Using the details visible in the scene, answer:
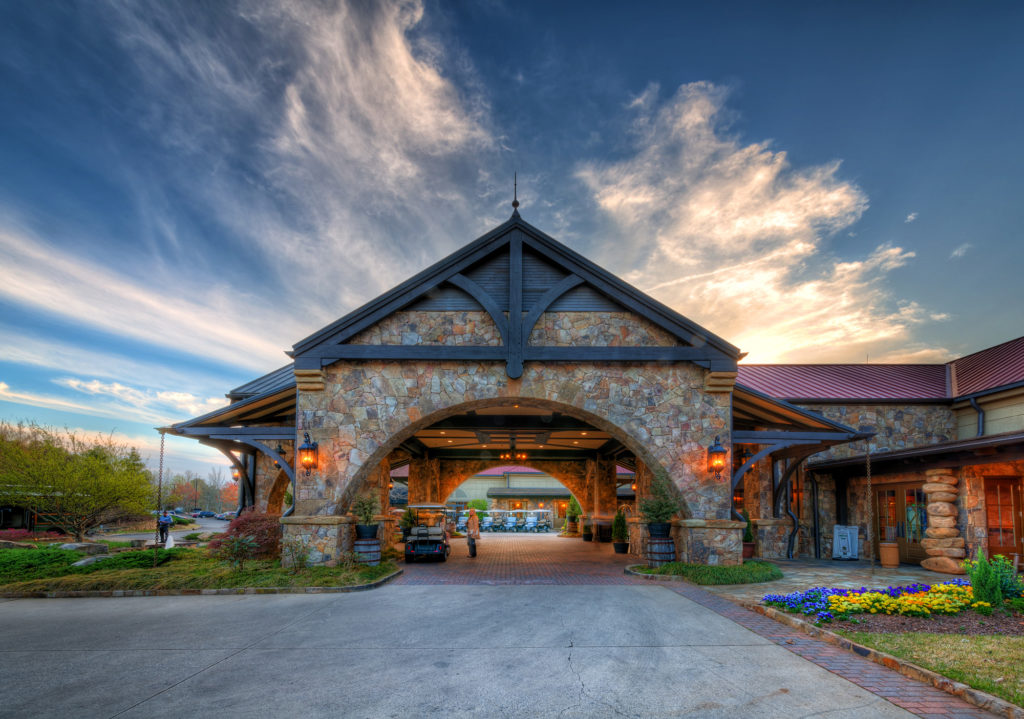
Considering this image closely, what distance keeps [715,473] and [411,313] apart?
7774mm

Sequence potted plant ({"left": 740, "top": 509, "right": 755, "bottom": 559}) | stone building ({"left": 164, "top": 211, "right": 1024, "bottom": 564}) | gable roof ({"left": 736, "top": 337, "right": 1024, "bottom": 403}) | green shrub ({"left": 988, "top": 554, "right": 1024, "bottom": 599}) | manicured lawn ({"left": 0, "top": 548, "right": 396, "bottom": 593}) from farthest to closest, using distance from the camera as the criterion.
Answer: gable roof ({"left": 736, "top": 337, "right": 1024, "bottom": 403}) → potted plant ({"left": 740, "top": 509, "right": 755, "bottom": 559}) → stone building ({"left": 164, "top": 211, "right": 1024, "bottom": 564}) → manicured lawn ({"left": 0, "top": 548, "right": 396, "bottom": 593}) → green shrub ({"left": 988, "top": 554, "right": 1024, "bottom": 599})

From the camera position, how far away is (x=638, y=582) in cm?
1180

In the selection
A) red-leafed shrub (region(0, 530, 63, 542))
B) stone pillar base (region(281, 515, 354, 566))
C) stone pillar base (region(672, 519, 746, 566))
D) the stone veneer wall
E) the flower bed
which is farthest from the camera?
red-leafed shrub (region(0, 530, 63, 542))

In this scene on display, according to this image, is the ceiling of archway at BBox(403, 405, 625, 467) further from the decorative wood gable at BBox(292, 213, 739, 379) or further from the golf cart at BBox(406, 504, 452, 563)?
the decorative wood gable at BBox(292, 213, 739, 379)

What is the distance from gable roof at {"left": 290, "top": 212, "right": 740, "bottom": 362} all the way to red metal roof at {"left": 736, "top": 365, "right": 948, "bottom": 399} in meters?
6.75

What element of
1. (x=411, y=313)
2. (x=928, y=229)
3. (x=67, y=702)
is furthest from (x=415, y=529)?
(x=928, y=229)

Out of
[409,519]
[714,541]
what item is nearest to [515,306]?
[714,541]

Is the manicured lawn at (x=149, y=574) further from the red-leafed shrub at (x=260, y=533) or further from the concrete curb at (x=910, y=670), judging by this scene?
the concrete curb at (x=910, y=670)

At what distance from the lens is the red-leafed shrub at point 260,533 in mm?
12938

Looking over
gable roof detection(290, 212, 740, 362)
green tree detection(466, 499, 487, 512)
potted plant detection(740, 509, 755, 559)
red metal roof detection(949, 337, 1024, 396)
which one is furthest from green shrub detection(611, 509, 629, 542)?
green tree detection(466, 499, 487, 512)

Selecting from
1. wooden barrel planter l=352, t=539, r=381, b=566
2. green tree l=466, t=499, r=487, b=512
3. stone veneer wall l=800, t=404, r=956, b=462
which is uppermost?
stone veneer wall l=800, t=404, r=956, b=462

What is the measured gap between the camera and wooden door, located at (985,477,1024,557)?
12.6 m

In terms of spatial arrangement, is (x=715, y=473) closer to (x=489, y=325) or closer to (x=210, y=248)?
(x=489, y=325)

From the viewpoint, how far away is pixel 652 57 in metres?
12.2
